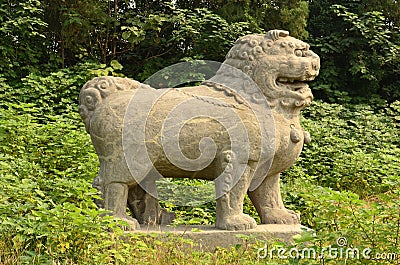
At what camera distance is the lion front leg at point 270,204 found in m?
4.94

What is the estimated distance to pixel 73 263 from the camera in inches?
141

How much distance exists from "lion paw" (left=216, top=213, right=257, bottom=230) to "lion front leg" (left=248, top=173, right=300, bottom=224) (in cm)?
39

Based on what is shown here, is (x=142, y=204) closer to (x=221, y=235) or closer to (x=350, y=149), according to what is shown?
(x=221, y=235)

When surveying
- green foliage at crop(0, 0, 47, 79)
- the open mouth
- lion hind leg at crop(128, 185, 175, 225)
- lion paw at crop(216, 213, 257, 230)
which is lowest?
lion hind leg at crop(128, 185, 175, 225)

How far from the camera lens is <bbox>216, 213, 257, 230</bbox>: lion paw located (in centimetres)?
454

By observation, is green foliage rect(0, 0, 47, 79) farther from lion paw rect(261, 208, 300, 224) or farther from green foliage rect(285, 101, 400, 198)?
lion paw rect(261, 208, 300, 224)

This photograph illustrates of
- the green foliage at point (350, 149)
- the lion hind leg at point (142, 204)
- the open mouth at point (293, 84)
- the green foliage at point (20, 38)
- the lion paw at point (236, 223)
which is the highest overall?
the open mouth at point (293, 84)

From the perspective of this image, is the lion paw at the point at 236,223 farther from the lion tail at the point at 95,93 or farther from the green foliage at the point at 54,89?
the green foliage at the point at 54,89

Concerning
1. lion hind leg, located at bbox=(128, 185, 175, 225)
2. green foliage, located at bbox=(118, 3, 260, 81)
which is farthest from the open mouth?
green foliage, located at bbox=(118, 3, 260, 81)

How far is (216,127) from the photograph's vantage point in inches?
181

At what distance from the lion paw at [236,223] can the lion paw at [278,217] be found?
38 centimetres

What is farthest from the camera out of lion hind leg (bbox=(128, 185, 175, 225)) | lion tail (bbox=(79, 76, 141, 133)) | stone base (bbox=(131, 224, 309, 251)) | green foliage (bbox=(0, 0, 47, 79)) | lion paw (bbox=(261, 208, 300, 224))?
green foliage (bbox=(0, 0, 47, 79))

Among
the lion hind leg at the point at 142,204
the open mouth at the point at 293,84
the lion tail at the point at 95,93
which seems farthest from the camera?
the lion hind leg at the point at 142,204

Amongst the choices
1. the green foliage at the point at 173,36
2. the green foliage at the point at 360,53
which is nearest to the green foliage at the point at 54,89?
A: the green foliage at the point at 173,36
